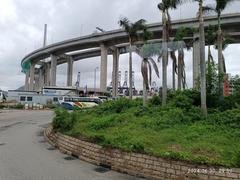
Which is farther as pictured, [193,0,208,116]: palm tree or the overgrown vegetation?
[193,0,208,116]: palm tree

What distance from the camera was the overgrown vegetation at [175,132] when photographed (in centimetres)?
722

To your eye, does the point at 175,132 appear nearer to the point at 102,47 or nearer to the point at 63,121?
the point at 63,121

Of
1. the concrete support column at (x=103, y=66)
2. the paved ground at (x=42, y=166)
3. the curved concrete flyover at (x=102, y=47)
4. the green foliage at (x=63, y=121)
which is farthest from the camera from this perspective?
the concrete support column at (x=103, y=66)

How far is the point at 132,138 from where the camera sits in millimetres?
8805

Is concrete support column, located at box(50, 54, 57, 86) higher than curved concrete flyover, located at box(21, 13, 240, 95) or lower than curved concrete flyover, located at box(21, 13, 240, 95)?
lower

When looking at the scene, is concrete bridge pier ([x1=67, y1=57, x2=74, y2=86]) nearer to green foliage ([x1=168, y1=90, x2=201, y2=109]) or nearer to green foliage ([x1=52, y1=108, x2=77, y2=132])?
green foliage ([x1=168, y1=90, x2=201, y2=109])

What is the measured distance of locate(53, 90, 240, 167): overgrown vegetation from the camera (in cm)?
722

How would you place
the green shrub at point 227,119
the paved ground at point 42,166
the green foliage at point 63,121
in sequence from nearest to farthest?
the paved ground at point 42,166 < the green shrub at point 227,119 < the green foliage at point 63,121

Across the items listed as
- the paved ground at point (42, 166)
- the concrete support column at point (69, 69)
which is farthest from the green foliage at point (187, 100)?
the concrete support column at point (69, 69)

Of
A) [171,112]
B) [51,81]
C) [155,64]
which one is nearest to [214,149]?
[171,112]

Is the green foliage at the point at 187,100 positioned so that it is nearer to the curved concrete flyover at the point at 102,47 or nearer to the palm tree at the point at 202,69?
the palm tree at the point at 202,69

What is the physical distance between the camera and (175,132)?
9.82 meters

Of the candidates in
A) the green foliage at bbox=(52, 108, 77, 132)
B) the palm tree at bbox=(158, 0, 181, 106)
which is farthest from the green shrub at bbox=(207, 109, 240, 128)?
the green foliage at bbox=(52, 108, 77, 132)

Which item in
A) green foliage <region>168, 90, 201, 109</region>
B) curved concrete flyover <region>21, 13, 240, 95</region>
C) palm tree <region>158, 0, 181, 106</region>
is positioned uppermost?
curved concrete flyover <region>21, 13, 240, 95</region>
